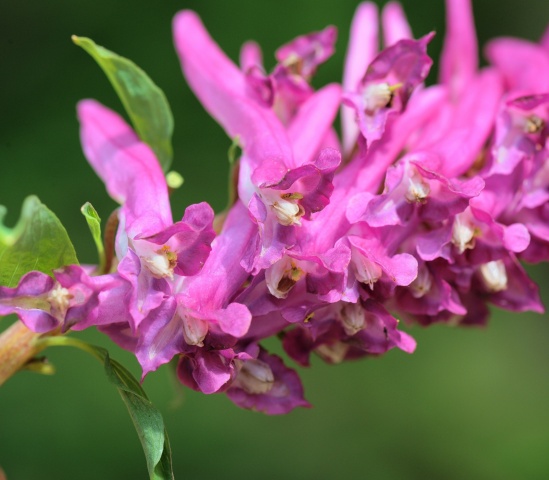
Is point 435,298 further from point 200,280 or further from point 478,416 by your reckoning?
point 478,416

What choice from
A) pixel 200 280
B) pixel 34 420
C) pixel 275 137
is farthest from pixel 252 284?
pixel 34 420

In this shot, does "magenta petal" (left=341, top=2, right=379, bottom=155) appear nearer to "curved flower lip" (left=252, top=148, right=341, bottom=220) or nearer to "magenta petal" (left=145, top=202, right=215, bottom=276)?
"curved flower lip" (left=252, top=148, right=341, bottom=220)

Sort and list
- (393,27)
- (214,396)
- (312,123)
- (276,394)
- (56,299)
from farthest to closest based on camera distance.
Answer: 1. (214,396)
2. (393,27)
3. (312,123)
4. (276,394)
5. (56,299)

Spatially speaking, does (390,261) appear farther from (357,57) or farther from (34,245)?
(357,57)

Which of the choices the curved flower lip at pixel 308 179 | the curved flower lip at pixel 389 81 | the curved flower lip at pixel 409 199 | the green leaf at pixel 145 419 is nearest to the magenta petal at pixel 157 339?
the green leaf at pixel 145 419

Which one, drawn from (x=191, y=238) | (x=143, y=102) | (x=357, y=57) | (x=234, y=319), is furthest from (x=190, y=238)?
(x=357, y=57)

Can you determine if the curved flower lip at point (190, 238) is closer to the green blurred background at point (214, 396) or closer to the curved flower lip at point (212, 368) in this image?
the curved flower lip at point (212, 368)
